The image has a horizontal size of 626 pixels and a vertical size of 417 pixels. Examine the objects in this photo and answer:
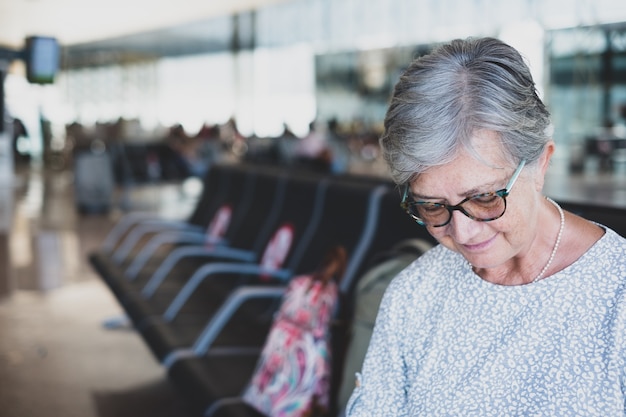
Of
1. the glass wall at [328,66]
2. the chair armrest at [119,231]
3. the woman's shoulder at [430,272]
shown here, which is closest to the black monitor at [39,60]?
the chair armrest at [119,231]

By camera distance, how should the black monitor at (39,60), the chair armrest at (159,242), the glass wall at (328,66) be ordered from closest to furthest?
1. the chair armrest at (159,242)
2. the black monitor at (39,60)
3. the glass wall at (328,66)

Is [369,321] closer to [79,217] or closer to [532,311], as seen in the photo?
[532,311]

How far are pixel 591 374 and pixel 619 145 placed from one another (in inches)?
545

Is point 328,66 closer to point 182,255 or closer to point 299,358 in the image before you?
point 182,255

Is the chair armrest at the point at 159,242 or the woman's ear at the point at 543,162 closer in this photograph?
the woman's ear at the point at 543,162

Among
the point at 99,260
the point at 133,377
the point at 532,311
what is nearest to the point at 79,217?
the point at 99,260

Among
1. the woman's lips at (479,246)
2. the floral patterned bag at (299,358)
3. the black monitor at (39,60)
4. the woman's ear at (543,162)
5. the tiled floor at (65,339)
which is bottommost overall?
the tiled floor at (65,339)

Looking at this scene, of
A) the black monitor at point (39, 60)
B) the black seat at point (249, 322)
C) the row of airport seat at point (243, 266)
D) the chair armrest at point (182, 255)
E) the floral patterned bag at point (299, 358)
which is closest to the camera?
the floral patterned bag at point (299, 358)

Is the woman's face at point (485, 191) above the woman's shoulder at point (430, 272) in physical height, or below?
above

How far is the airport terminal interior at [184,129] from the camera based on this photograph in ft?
13.1

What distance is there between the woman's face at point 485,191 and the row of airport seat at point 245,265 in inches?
17.7

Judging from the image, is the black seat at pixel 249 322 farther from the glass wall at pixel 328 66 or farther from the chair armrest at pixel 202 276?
the glass wall at pixel 328 66

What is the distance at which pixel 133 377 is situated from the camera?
12.0 ft

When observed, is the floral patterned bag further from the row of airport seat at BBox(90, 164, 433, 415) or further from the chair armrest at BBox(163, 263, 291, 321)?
the chair armrest at BBox(163, 263, 291, 321)
